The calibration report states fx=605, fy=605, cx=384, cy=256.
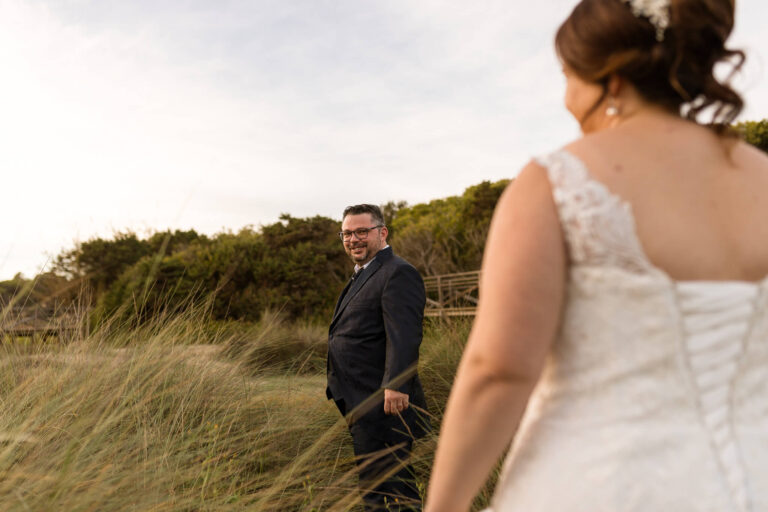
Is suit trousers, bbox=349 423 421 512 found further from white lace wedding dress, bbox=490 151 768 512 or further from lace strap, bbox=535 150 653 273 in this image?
lace strap, bbox=535 150 653 273

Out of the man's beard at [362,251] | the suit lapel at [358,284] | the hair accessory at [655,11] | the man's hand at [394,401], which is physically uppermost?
the hair accessory at [655,11]

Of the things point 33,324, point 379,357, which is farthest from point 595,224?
point 33,324

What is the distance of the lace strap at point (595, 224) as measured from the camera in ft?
3.04

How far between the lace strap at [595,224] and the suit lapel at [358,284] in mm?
3003

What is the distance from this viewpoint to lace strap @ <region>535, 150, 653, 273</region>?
0.93 meters

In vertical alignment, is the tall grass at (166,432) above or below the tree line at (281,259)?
below

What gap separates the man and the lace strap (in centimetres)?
253

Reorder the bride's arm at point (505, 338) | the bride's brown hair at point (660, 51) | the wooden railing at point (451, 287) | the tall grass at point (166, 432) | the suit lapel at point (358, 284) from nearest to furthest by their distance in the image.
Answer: the bride's arm at point (505, 338)
the bride's brown hair at point (660, 51)
the tall grass at point (166, 432)
the suit lapel at point (358, 284)
the wooden railing at point (451, 287)

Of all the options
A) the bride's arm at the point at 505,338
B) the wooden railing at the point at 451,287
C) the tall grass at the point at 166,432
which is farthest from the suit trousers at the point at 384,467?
the wooden railing at the point at 451,287

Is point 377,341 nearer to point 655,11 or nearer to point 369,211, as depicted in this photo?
point 369,211

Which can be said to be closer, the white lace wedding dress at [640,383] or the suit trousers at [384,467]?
the white lace wedding dress at [640,383]

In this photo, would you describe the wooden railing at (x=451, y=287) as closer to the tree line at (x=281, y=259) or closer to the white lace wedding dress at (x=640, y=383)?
the tree line at (x=281, y=259)

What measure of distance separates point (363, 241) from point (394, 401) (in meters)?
1.14

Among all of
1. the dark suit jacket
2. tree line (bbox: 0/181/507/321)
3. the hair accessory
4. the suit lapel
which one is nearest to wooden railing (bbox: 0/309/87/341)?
the suit lapel
